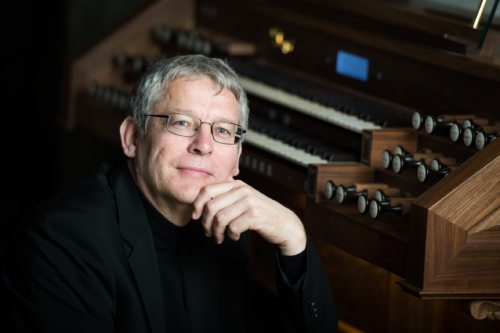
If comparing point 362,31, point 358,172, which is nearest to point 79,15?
point 362,31

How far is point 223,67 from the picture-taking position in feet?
9.11

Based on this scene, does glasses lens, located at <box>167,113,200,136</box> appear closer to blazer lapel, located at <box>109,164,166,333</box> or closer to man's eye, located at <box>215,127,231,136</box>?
man's eye, located at <box>215,127,231,136</box>

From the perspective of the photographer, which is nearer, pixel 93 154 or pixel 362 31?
pixel 362 31

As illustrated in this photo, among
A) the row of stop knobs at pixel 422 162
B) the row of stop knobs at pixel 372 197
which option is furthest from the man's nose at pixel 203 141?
the row of stop knobs at pixel 422 162

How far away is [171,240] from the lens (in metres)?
2.81

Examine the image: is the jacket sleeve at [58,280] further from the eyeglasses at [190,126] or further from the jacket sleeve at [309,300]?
the jacket sleeve at [309,300]

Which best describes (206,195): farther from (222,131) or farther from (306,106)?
(306,106)

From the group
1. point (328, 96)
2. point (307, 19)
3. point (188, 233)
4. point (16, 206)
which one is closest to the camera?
point (188, 233)

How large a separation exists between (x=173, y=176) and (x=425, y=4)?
86.7 inches

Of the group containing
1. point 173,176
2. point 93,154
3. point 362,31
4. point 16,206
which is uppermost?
point 362,31

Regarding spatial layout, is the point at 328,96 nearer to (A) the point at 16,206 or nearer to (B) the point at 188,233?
(B) the point at 188,233

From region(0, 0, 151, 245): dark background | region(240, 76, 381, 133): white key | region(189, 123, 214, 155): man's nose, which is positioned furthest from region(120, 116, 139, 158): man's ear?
region(0, 0, 151, 245): dark background

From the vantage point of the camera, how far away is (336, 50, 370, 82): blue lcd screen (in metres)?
4.35

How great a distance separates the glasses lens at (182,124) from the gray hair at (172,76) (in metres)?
0.08
